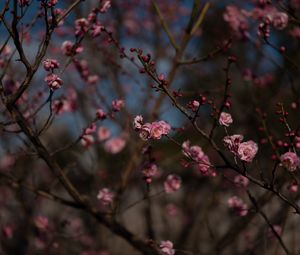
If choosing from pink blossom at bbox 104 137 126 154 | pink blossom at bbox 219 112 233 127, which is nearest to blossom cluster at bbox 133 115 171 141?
pink blossom at bbox 219 112 233 127

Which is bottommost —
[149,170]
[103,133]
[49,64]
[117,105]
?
[149,170]

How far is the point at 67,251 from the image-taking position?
581 cm

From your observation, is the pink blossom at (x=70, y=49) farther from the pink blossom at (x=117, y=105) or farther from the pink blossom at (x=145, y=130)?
the pink blossom at (x=145, y=130)

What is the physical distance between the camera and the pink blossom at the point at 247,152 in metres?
1.91

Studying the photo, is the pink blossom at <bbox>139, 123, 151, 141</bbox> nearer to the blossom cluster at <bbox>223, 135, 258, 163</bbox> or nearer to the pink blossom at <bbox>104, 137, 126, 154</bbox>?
the blossom cluster at <bbox>223, 135, 258, 163</bbox>

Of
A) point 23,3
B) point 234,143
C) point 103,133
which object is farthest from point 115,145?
point 234,143

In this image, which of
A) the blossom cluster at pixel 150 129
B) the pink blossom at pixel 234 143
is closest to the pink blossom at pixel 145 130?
the blossom cluster at pixel 150 129

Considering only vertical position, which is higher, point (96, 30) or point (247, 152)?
point (96, 30)

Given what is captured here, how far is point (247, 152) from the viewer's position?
6.29 ft

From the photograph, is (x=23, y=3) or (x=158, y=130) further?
(x=23, y=3)

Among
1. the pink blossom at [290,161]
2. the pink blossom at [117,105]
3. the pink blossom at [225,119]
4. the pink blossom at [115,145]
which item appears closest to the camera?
the pink blossom at [290,161]

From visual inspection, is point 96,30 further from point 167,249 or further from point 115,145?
point 115,145

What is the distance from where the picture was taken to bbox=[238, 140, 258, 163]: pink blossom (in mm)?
1906

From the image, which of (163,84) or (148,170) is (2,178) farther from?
(163,84)
